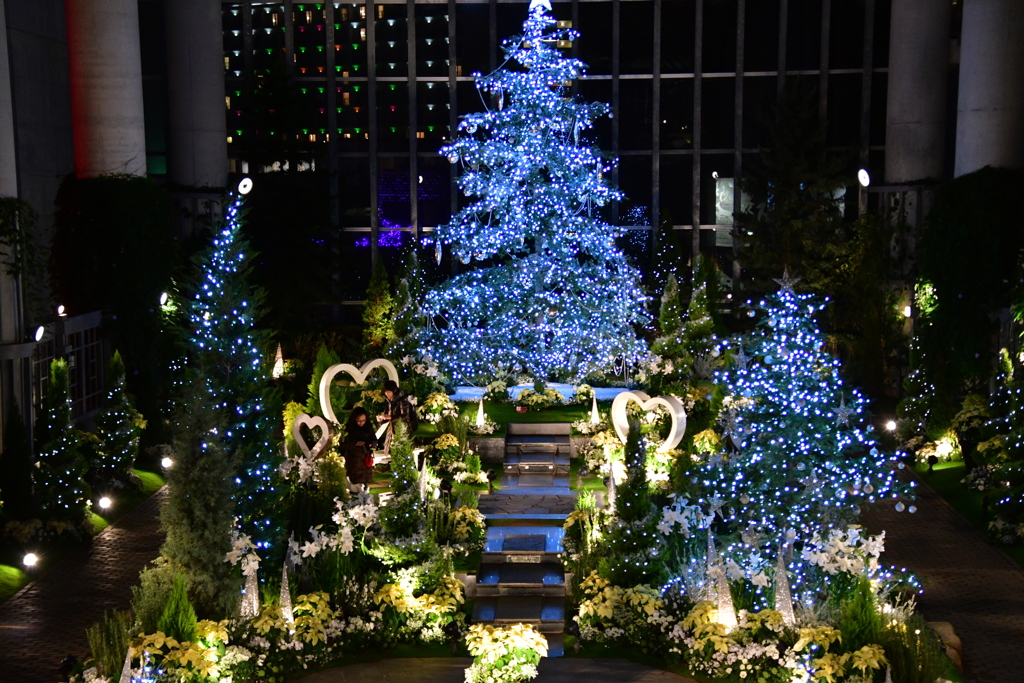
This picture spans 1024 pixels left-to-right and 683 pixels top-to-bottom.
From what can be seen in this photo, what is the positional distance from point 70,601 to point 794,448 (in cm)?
739

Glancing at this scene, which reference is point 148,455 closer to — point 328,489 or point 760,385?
point 328,489

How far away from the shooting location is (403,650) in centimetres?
1082

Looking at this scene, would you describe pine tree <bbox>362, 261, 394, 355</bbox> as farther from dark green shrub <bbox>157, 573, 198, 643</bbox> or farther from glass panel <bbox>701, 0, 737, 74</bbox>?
dark green shrub <bbox>157, 573, 198, 643</bbox>

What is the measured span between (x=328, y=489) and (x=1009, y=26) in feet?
38.1

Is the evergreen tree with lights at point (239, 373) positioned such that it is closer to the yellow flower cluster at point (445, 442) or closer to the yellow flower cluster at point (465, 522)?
the yellow flower cluster at point (465, 522)

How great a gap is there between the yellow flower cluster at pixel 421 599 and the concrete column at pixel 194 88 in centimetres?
1365

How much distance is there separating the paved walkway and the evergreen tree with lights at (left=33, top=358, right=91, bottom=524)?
519 cm

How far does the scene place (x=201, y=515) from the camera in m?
10.2

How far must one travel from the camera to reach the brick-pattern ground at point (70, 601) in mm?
10609

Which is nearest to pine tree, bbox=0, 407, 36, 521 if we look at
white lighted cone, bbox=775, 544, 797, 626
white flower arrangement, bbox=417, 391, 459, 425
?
white flower arrangement, bbox=417, 391, 459, 425

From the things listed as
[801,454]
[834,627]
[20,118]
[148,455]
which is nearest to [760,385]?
Answer: [801,454]

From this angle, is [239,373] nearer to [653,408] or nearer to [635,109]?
[653,408]

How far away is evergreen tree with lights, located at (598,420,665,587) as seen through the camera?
11172mm

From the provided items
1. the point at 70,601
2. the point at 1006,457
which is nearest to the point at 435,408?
the point at 70,601
